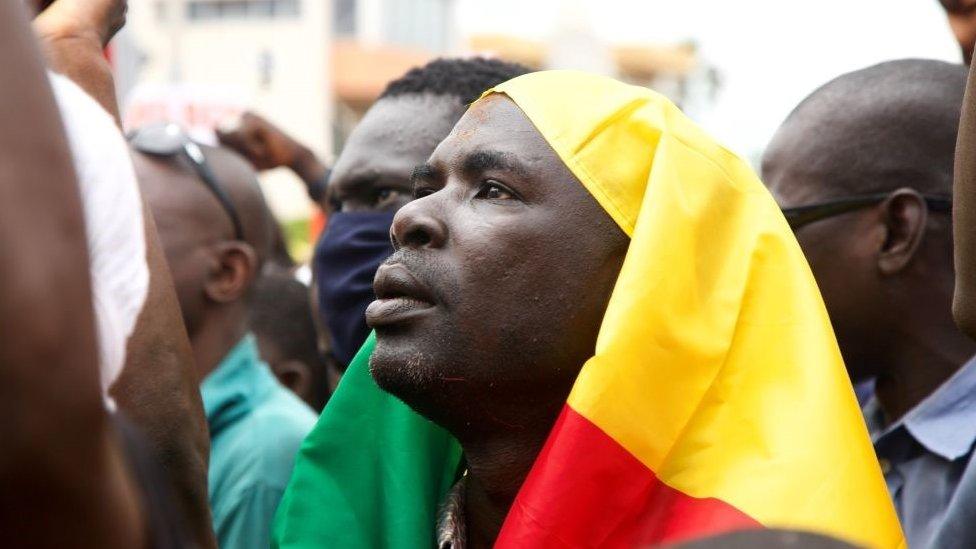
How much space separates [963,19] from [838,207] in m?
0.87

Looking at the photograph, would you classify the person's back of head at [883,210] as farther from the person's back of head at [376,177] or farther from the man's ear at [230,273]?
the man's ear at [230,273]

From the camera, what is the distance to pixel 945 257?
3.34 metres

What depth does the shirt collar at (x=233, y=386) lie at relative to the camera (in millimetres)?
3820

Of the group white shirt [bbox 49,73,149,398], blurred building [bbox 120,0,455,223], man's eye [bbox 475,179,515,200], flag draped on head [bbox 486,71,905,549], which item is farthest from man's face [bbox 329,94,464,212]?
blurred building [bbox 120,0,455,223]

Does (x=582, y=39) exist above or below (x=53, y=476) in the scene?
below

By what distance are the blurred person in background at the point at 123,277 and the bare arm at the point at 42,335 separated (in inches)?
A: 7.1

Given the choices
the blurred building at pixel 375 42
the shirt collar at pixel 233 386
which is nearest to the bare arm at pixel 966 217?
the shirt collar at pixel 233 386

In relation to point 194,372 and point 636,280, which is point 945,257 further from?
point 194,372

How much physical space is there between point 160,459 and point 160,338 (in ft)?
0.71

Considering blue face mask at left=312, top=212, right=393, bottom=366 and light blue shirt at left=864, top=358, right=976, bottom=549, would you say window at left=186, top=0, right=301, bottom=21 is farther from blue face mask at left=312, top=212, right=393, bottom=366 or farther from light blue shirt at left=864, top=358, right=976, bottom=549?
light blue shirt at left=864, top=358, right=976, bottom=549

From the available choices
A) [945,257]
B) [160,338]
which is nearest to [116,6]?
[160,338]

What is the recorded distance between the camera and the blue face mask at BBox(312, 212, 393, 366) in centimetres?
362

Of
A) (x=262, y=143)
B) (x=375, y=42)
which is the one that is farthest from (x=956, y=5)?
(x=375, y=42)

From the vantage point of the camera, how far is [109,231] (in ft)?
4.47
